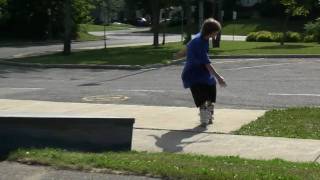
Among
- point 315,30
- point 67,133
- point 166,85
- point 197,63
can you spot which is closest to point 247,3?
point 315,30

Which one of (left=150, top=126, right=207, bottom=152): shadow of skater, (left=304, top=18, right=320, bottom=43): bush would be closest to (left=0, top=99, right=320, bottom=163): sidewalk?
(left=150, top=126, right=207, bottom=152): shadow of skater

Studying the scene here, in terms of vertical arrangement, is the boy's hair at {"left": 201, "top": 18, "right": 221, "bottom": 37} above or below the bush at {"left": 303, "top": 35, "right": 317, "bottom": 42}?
above

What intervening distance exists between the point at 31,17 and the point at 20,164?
4573 cm

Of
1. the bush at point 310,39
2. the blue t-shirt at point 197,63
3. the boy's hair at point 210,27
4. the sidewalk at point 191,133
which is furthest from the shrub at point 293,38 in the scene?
the boy's hair at point 210,27

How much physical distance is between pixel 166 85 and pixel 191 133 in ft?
25.3

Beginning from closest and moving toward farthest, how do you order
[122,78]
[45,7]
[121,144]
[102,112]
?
[121,144] → [102,112] → [122,78] → [45,7]

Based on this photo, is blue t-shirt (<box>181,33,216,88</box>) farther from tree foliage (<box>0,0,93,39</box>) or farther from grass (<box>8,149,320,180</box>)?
tree foliage (<box>0,0,93,39</box>)

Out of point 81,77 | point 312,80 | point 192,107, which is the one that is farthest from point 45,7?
point 192,107

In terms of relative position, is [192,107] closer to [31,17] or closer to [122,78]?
[122,78]

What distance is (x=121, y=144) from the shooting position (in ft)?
28.2

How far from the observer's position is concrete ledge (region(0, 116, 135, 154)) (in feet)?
28.0

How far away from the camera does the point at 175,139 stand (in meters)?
9.41

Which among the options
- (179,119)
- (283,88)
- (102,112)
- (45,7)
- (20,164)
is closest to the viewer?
(20,164)

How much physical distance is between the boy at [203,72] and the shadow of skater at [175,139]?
0.38m
